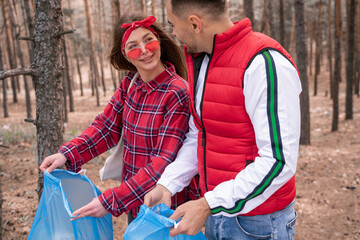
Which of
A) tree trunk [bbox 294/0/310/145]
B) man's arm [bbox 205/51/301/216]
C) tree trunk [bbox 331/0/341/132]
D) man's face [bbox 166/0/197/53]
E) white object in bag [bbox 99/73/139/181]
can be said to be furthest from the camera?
tree trunk [bbox 331/0/341/132]

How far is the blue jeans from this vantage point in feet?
4.76

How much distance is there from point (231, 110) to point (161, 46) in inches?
41.1

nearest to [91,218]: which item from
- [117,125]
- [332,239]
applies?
[117,125]

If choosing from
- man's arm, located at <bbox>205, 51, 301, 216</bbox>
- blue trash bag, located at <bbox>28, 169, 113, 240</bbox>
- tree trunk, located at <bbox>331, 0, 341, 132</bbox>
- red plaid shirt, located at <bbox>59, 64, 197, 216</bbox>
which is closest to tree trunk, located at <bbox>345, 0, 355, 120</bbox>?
tree trunk, located at <bbox>331, 0, 341, 132</bbox>

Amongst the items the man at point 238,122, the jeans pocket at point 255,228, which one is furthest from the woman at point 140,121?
the jeans pocket at point 255,228

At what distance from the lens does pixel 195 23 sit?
1.38 metres

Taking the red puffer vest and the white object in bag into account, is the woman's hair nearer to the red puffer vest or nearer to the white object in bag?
the white object in bag

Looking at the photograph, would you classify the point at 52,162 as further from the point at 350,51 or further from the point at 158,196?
the point at 350,51

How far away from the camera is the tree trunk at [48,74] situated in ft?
9.52

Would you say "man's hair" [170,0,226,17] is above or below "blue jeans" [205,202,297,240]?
above

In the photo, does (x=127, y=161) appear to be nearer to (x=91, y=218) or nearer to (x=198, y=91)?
(x=91, y=218)

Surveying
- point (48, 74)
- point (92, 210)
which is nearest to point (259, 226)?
point (92, 210)

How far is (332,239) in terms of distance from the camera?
4.27 metres

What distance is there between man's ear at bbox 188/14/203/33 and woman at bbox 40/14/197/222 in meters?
0.60
